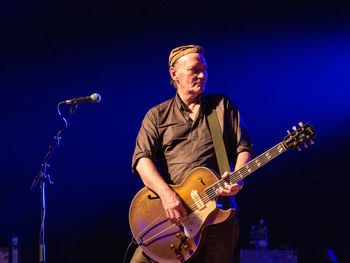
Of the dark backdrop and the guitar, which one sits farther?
the dark backdrop

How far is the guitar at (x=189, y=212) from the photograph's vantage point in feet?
8.95

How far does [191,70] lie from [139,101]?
2.42 metres

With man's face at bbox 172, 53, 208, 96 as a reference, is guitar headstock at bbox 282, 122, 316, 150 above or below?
below

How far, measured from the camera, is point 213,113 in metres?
3.05

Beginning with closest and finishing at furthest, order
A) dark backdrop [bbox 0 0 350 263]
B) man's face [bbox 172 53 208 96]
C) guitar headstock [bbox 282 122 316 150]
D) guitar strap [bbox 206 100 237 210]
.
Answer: guitar headstock [bbox 282 122 316 150] → guitar strap [bbox 206 100 237 210] → man's face [bbox 172 53 208 96] → dark backdrop [bbox 0 0 350 263]

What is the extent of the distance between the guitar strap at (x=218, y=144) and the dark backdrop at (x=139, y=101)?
2.24 metres

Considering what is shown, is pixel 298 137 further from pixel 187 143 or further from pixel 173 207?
pixel 173 207

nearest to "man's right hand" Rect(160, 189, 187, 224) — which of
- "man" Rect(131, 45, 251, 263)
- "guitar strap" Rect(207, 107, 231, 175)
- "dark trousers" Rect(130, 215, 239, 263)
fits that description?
"man" Rect(131, 45, 251, 263)

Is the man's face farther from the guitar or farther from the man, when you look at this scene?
the guitar

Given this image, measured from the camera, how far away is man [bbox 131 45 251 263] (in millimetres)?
2812

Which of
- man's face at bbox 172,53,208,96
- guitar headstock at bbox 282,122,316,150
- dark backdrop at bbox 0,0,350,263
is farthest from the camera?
dark backdrop at bbox 0,0,350,263

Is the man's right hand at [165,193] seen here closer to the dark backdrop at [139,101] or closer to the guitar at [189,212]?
the guitar at [189,212]
